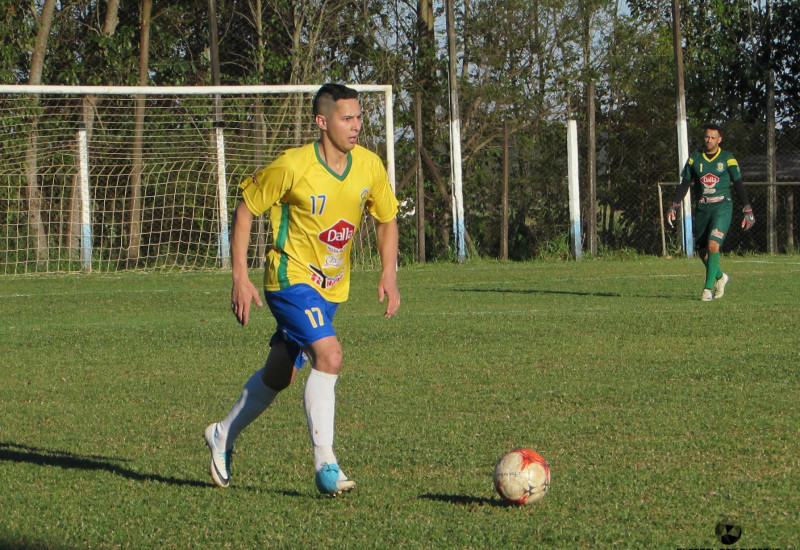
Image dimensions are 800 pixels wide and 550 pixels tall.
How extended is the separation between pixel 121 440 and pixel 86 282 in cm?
1197

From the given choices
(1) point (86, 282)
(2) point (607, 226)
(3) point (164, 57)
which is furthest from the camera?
(3) point (164, 57)

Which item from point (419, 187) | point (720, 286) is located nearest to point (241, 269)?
point (720, 286)

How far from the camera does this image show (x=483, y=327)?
36.0ft

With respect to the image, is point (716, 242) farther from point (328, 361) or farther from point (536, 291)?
point (328, 361)

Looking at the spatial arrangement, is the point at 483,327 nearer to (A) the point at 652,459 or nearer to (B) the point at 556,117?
(A) the point at 652,459

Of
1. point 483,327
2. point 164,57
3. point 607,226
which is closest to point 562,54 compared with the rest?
point 607,226

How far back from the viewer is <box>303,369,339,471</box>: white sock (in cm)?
477

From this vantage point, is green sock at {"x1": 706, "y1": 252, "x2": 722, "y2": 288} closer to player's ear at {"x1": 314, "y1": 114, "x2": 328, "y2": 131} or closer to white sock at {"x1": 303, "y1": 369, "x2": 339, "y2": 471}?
player's ear at {"x1": 314, "y1": 114, "x2": 328, "y2": 131}

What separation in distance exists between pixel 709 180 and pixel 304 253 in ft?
30.4

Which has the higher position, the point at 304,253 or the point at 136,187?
the point at 136,187

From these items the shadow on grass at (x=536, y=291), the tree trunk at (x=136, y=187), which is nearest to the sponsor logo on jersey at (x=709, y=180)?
the shadow on grass at (x=536, y=291)

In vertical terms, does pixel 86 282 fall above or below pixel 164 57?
below

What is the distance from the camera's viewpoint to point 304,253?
5086mm

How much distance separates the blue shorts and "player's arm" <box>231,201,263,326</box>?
4.4 inches
